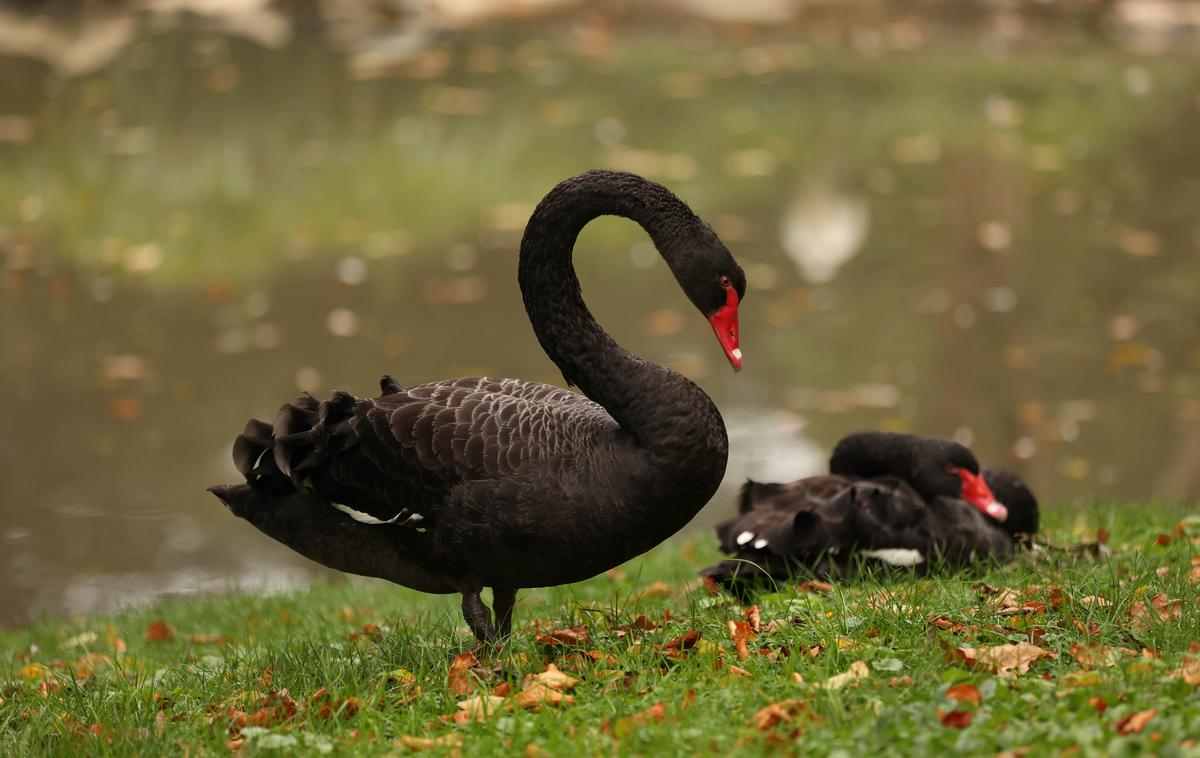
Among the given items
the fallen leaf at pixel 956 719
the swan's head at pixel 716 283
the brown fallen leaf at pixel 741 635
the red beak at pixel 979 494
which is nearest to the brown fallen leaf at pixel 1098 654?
the fallen leaf at pixel 956 719

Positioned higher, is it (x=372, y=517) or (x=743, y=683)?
(x=372, y=517)

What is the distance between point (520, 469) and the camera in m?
3.73

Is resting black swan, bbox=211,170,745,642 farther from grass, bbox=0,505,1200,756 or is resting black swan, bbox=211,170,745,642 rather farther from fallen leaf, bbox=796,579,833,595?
fallen leaf, bbox=796,579,833,595

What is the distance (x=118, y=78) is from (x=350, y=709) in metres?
12.7

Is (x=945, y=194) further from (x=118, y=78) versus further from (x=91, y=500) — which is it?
(x=118, y=78)

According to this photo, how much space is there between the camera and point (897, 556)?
4711 mm

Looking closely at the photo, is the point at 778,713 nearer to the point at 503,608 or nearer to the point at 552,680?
the point at 552,680

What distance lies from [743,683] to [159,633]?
2.72 metres

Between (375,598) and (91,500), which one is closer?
(375,598)

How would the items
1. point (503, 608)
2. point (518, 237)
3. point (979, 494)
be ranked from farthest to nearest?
point (518, 237) < point (979, 494) < point (503, 608)

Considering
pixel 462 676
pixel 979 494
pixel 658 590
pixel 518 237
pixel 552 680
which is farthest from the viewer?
pixel 518 237

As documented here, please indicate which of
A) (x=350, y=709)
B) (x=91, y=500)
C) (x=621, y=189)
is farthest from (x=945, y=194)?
(x=350, y=709)

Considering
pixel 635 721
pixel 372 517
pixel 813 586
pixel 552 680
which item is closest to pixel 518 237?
pixel 813 586

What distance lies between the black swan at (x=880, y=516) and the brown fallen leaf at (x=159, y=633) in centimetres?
202
